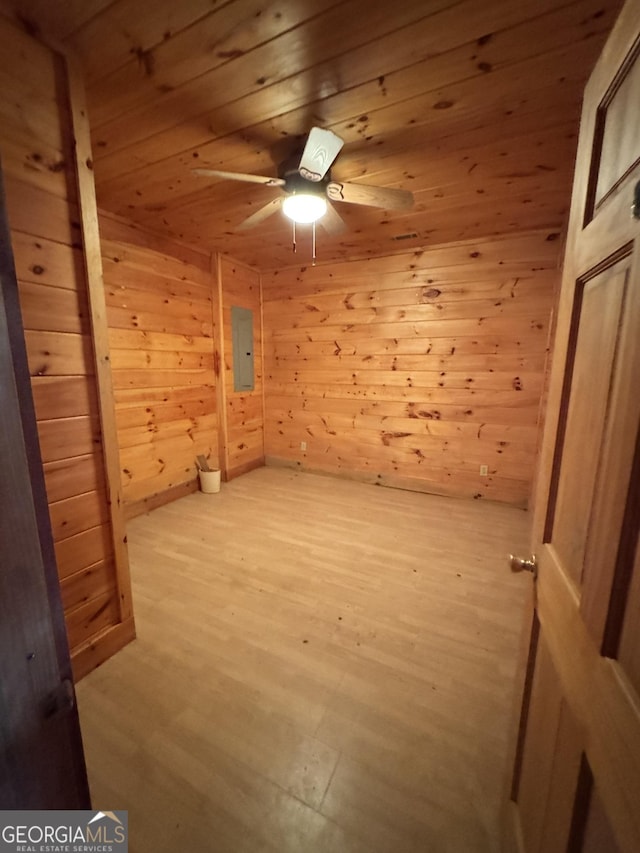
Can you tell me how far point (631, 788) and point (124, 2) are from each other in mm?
2242

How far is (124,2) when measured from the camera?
1.12m

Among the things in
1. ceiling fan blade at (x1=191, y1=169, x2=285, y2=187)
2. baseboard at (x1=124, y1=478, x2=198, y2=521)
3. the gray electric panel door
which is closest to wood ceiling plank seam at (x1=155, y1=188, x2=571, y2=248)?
the gray electric panel door

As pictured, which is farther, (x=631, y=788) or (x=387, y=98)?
(x=387, y=98)

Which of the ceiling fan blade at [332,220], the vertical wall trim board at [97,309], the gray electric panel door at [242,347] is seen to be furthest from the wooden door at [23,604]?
the gray electric panel door at [242,347]

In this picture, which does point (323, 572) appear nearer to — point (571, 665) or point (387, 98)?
point (571, 665)

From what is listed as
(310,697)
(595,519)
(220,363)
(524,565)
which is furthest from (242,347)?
(595,519)

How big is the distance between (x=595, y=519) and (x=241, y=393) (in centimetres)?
386

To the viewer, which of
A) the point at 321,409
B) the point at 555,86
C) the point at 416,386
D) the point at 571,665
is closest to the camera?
the point at 571,665

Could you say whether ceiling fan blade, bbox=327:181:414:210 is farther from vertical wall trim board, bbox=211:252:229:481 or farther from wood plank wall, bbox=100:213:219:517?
vertical wall trim board, bbox=211:252:229:481

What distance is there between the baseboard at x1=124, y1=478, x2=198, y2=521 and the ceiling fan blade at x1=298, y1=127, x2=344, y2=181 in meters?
2.82

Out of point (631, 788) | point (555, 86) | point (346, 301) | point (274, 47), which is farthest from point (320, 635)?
point (346, 301)

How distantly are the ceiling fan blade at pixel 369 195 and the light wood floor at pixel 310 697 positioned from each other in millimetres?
2249

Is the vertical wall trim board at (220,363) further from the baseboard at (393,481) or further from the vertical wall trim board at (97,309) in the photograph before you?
the vertical wall trim board at (97,309)

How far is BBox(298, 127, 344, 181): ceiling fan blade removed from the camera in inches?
57.7
